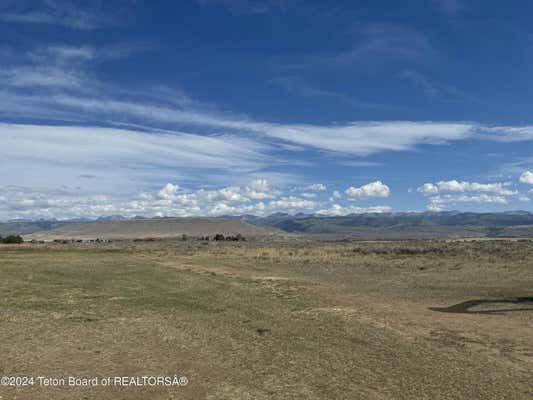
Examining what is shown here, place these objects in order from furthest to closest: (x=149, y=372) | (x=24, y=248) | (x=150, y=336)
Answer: (x=24, y=248), (x=150, y=336), (x=149, y=372)

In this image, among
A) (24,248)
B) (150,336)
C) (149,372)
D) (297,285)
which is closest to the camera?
(149,372)

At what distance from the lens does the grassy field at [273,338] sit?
29.7 ft

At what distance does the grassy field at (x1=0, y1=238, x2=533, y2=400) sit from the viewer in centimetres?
904

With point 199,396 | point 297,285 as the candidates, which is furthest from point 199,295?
point 199,396

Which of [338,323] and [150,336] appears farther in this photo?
[338,323]

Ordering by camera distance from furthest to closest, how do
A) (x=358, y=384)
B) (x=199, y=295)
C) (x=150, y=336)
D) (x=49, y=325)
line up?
(x=199, y=295)
(x=49, y=325)
(x=150, y=336)
(x=358, y=384)

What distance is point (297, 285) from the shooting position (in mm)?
26266

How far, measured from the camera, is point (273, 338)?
42.4 ft

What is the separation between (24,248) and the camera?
5847 centimetres

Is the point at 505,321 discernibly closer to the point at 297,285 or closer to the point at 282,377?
the point at 282,377

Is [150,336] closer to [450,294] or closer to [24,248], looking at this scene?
[450,294]

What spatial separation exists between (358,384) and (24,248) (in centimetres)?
5896

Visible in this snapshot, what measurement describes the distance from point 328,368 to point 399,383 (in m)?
1.58

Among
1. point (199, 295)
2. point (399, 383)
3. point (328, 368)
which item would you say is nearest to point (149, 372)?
point (328, 368)
